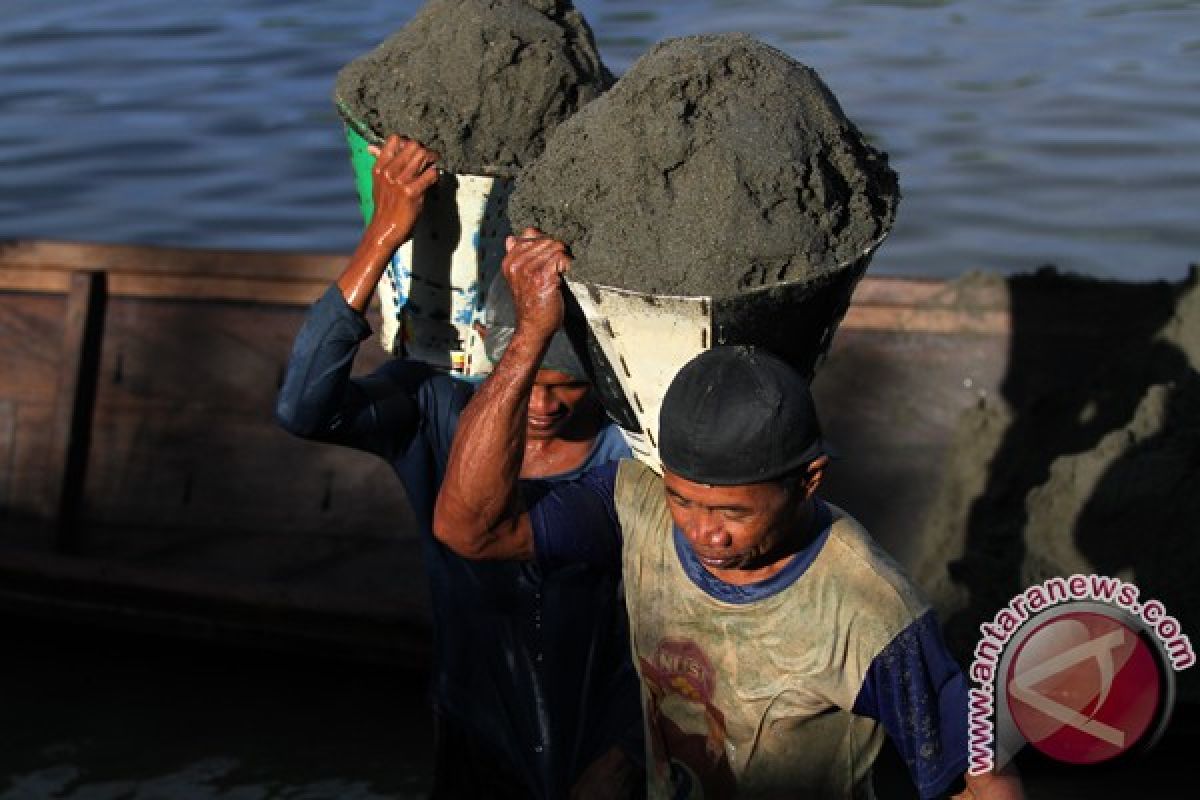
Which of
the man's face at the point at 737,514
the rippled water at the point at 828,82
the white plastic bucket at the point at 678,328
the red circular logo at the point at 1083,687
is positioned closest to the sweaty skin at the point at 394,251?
the white plastic bucket at the point at 678,328

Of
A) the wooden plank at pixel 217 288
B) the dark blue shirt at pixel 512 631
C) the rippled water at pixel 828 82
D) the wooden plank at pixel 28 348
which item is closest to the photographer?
the dark blue shirt at pixel 512 631

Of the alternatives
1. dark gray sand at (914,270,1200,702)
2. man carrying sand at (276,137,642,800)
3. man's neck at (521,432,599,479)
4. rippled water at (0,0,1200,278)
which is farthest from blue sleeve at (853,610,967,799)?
rippled water at (0,0,1200,278)

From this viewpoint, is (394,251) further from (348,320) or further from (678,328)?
(678,328)

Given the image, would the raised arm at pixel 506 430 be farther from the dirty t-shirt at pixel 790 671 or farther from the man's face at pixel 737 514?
the man's face at pixel 737 514

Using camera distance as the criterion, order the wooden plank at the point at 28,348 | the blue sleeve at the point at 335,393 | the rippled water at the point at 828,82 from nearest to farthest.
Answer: the blue sleeve at the point at 335,393
the wooden plank at the point at 28,348
the rippled water at the point at 828,82

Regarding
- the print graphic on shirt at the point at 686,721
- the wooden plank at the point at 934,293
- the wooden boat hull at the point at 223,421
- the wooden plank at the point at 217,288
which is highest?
the print graphic on shirt at the point at 686,721

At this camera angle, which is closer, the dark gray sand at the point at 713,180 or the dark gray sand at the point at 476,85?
the dark gray sand at the point at 713,180

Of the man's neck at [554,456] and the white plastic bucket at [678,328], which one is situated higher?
the white plastic bucket at [678,328]

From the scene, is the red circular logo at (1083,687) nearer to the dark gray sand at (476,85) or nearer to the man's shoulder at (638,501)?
the man's shoulder at (638,501)

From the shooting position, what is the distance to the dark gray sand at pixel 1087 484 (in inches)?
189

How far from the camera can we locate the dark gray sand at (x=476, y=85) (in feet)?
10.6

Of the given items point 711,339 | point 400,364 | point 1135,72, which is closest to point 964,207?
point 1135,72

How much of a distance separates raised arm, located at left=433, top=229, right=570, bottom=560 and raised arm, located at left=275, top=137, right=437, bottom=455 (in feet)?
1.47

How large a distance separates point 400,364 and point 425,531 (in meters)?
0.30
